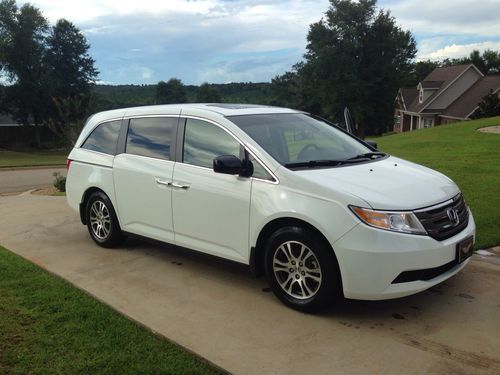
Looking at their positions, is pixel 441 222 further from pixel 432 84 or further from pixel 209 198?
pixel 432 84

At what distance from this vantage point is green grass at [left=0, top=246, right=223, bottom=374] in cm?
318

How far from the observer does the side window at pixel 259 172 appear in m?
4.20

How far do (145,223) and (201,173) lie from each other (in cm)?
109

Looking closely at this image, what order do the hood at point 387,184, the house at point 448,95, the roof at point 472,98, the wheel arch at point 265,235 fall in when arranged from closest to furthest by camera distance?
the hood at point 387,184 < the wheel arch at point 265,235 < the roof at point 472,98 < the house at point 448,95

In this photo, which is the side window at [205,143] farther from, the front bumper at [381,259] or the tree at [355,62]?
the tree at [355,62]

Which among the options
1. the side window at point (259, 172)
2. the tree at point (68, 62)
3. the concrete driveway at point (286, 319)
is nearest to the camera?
the concrete driveway at point (286, 319)

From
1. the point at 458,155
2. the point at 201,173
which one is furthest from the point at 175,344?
the point at 458,155

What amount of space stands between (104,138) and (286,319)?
340 cm

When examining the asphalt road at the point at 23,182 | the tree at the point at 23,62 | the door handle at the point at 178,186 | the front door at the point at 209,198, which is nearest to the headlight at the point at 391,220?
the front door at the point at 209,198

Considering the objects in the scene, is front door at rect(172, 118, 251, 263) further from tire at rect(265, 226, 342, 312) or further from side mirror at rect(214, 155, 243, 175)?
tire at rect(265, 226, 342, 312)

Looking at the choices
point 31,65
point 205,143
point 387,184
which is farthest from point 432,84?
point 387,184

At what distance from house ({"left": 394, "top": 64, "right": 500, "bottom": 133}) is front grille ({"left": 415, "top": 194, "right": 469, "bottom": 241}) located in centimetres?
4156

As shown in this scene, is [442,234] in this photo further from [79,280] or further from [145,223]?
[79,280]

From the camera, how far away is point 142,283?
482 cm
